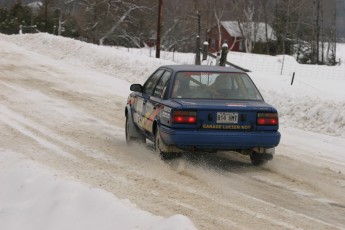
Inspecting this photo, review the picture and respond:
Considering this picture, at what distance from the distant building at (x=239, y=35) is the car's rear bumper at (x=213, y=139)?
59.8 metres

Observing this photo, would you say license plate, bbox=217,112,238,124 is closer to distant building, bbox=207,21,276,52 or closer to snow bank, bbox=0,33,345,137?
snow bank, bbox=0,33,345,137

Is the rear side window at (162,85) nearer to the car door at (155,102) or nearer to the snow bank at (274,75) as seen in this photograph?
the car door at (155,102)

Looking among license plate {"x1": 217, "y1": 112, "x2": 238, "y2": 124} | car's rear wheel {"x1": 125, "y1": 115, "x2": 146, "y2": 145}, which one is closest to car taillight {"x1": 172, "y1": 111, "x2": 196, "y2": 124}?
license plate {"x1": 217, "y1": 112, "x2": 238, "y2": 124}

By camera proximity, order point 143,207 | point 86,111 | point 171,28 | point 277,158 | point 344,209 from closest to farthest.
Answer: point 143,207 < point 344,209 < point 277,158 < point 86,111 < point 171,28

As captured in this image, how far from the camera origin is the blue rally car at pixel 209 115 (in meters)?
7.26

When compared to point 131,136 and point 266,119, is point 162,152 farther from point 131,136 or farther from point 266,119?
point 131,136

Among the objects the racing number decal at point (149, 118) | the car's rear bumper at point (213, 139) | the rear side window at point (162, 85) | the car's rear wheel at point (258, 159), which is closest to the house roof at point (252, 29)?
the rear side window at point (162, 85)

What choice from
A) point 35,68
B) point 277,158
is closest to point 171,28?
point 35,68

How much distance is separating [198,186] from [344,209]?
1.67 meters

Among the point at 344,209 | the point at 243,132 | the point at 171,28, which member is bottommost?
the point at 344,209

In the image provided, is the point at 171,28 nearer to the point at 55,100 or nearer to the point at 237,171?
the point at 55,100

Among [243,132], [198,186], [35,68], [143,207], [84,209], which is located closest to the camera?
[84,209]

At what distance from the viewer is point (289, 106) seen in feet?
45.0

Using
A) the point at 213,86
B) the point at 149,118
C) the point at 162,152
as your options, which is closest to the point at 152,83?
the point at 149,118
